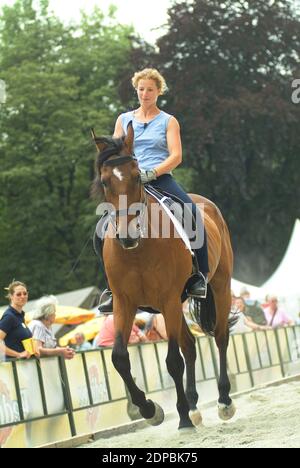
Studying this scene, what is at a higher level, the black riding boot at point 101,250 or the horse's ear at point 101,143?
the horse's ear at point 101,143

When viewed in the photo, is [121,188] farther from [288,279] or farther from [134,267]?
[288,279]

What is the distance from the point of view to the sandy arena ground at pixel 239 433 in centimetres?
895

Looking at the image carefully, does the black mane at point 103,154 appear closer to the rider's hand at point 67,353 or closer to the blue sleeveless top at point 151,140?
the blue sleeveless top at point 151,140

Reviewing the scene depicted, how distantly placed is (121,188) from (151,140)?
1.49 m

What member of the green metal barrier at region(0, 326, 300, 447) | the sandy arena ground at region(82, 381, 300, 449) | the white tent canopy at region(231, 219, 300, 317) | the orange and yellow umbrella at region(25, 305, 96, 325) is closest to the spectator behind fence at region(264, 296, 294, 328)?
the green metal barrier at region(0, 326, 300, 447)

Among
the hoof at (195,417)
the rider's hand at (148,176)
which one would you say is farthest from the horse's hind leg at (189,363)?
the rider's hand at (148,176)

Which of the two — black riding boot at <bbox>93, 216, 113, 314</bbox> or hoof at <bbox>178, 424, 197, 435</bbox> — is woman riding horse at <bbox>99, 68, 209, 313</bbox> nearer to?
black riding boot at <bbox>93, 216, 113, 314</bbox>

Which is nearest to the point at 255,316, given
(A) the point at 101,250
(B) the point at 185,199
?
(B) the point at 185,199

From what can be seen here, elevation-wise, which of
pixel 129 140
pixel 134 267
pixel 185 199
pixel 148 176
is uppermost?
pixel 129 140

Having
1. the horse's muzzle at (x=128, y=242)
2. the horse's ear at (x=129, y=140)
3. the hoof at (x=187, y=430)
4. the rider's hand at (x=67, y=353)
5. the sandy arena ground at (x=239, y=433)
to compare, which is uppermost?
the horse's ear at (x=129, y=140)

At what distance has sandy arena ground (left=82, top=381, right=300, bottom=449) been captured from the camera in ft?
29.3

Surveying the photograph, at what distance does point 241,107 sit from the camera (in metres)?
41.0

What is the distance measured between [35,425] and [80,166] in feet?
114

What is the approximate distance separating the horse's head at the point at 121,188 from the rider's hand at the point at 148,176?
1.64 feet
